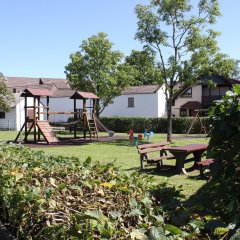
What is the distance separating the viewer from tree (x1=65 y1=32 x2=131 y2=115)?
32281 mm

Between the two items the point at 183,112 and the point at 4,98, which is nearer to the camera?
the point at 4,98

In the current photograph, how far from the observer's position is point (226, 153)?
11.0ft

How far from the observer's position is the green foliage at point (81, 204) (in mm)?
2344

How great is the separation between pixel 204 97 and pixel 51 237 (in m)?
43.5

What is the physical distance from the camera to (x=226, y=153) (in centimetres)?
337

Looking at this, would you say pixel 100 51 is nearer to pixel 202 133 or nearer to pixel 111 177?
pixel 202 133

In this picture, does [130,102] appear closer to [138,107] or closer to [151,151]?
[138,107]

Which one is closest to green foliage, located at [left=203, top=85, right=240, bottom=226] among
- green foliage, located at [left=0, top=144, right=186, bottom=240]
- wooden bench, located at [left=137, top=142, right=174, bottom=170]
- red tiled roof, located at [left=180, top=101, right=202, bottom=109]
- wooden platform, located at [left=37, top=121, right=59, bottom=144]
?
green foliage, located at [left=0, top=144, right=186, bottom=240]

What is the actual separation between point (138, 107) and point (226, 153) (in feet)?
131

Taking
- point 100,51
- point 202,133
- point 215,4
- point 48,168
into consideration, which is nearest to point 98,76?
point 100,51

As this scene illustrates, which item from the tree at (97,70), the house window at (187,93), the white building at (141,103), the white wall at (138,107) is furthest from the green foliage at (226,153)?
the house window at (187,93)

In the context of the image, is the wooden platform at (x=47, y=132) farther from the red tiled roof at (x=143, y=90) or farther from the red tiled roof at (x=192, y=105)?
the red tiled roof at (x=192, y=105)

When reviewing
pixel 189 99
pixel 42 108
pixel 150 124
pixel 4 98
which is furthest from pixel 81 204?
pixel 189 99

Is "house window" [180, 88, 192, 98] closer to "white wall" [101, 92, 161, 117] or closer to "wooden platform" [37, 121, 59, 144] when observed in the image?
"white wall" [101, 92, 161, 117]
